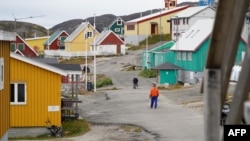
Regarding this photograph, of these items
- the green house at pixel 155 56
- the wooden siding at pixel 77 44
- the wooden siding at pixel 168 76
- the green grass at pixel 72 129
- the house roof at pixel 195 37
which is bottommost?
the green grass at pixel 72 129

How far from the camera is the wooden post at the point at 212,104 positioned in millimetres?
2633

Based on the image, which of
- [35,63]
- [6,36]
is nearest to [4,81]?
[6,36]

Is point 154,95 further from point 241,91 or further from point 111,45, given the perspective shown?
point 111,45

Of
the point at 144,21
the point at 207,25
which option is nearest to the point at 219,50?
the point at 207,25

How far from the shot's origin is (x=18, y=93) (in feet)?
70.1

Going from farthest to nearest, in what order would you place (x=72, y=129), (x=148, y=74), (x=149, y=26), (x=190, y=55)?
(x=149, y=26), (x=148, y=74), (x=190, y=55), (x=72, y=129)

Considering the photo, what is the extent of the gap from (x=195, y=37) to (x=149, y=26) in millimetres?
41058

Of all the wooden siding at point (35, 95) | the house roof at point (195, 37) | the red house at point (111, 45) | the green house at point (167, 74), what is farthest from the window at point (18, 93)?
the red house at point (111, 45)

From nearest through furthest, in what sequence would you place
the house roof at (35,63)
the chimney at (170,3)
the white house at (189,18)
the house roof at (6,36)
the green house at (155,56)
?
the house roof at (6,36) < the house roof at (35,63) < the green house at (155,56) < the white house at (189,18) < the chimney at (170,3)

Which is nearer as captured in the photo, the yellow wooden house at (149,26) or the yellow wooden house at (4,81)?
the yellow wooden house at (4,81)

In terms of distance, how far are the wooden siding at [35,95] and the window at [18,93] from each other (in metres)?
0.15

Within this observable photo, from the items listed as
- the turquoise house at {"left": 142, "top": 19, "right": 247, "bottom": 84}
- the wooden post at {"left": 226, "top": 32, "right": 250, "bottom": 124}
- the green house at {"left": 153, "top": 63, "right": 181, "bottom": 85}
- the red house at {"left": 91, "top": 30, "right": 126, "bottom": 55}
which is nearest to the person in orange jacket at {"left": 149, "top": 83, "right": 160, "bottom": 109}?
the turquoise house at {"left": 142, "top": 19, "right": 247, "bottom": 84}

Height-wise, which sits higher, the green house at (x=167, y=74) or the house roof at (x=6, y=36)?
the house roof at (x=6, y=36)

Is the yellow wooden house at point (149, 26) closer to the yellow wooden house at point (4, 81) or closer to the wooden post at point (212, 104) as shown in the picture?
the yellow wooden house at point (4, 81)
